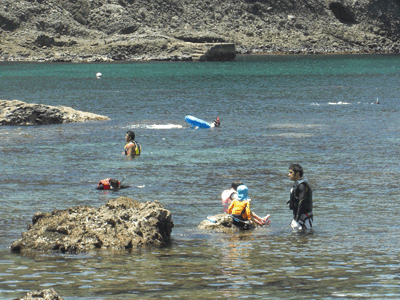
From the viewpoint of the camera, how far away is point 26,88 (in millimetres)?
90562

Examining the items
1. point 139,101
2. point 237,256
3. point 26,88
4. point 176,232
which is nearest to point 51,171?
point 176,232

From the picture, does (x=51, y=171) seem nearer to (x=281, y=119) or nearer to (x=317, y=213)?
(x=317, y=213)

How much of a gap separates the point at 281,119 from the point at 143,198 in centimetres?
2867

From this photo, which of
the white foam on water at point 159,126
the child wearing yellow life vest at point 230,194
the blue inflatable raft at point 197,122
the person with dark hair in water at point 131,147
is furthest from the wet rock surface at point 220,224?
the white foam on water at point 159,126

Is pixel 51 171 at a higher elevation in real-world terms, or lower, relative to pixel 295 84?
lower

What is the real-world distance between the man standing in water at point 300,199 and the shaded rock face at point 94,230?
11.2ft

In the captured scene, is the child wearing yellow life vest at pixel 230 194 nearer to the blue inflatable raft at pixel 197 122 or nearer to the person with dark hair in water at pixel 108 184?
the person with dark hair in water at pixel 108 184

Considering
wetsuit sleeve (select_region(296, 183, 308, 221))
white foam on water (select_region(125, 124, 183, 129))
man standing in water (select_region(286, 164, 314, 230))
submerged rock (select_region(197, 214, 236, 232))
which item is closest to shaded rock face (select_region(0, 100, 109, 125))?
white foam on water (select_region(125, 124, 183, 129))

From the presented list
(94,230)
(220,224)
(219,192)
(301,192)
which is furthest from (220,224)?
(219,192)

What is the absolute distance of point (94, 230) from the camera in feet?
52.2

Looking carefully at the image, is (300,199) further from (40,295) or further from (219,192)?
(40,295)

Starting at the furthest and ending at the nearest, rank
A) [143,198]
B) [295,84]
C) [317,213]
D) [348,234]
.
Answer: [295,84], [143,198], [317,213], [348,234]

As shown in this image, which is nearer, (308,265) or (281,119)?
(308,265)

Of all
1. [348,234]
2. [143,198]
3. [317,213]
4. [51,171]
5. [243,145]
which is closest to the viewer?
[348,234]
